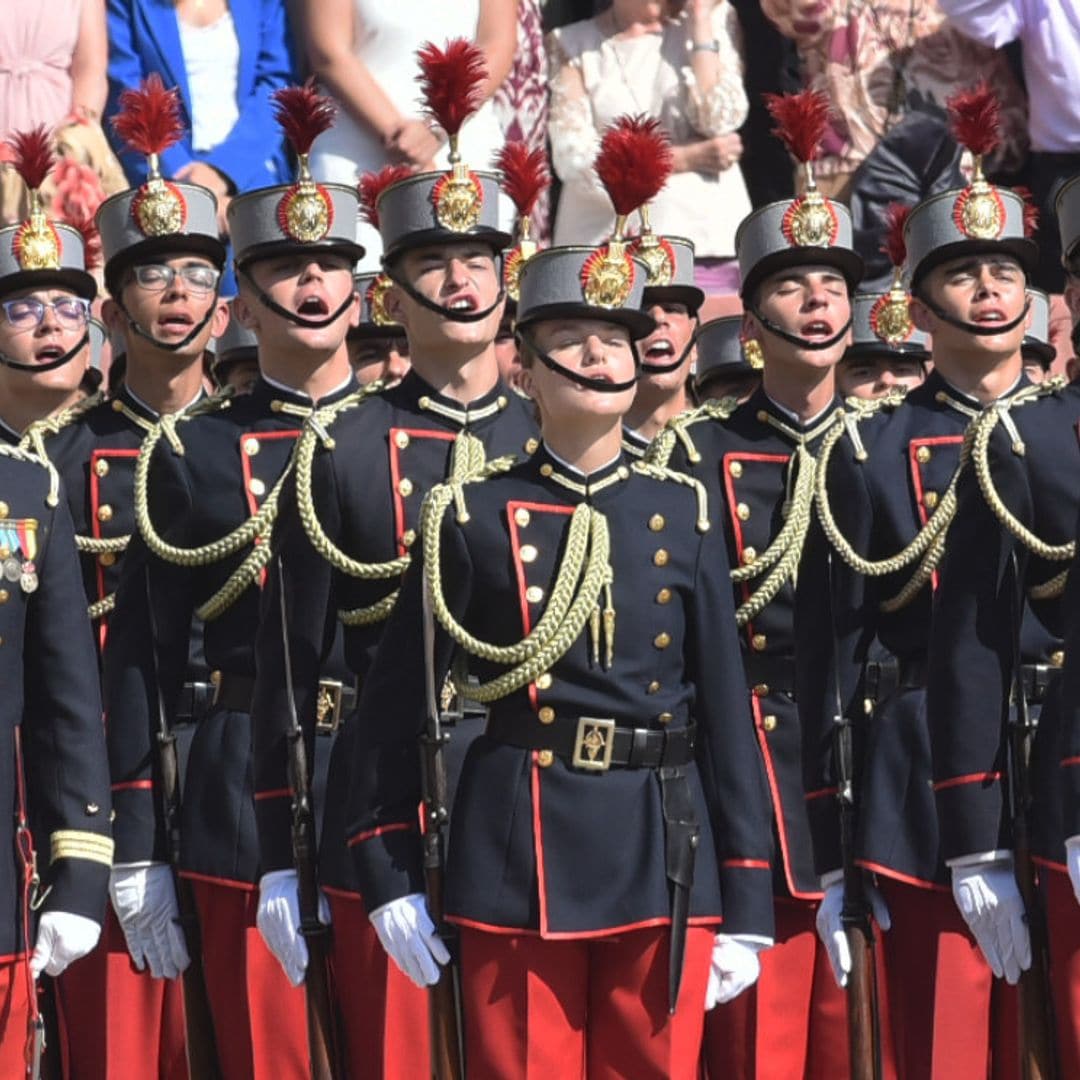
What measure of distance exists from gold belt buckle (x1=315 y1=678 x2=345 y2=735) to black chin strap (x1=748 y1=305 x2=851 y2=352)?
1608mm

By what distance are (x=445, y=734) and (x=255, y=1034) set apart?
981 mm

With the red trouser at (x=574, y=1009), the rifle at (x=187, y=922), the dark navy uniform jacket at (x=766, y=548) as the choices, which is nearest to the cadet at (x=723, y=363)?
the dark navy uniform jacket at (x=766, y=548)

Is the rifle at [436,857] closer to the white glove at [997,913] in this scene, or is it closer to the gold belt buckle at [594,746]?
the gold belt buckle at [594,746]

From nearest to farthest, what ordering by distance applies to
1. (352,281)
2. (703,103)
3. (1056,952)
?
(1056,952)
(352,281)
(703,103)

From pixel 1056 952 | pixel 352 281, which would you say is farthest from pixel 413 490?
pixel 1056 952

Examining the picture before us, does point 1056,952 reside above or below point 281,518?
below

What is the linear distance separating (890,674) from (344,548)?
4.54ft

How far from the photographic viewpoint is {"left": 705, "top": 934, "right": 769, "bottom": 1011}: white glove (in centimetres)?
613

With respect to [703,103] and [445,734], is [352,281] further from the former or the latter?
[703,103]

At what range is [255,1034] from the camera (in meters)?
7.14

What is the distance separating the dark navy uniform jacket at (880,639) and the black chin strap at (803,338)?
14.2 inches

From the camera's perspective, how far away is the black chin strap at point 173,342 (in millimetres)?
8078

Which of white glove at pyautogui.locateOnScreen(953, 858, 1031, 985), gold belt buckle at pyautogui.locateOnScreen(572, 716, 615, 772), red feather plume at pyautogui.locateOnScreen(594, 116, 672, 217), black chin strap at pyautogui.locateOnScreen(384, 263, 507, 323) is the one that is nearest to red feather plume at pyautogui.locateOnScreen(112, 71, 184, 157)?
black chin strap at pyautogui.locateOnScreen(384, 263, 507, 323)

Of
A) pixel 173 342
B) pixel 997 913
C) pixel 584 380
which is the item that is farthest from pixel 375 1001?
pixel 173 342
